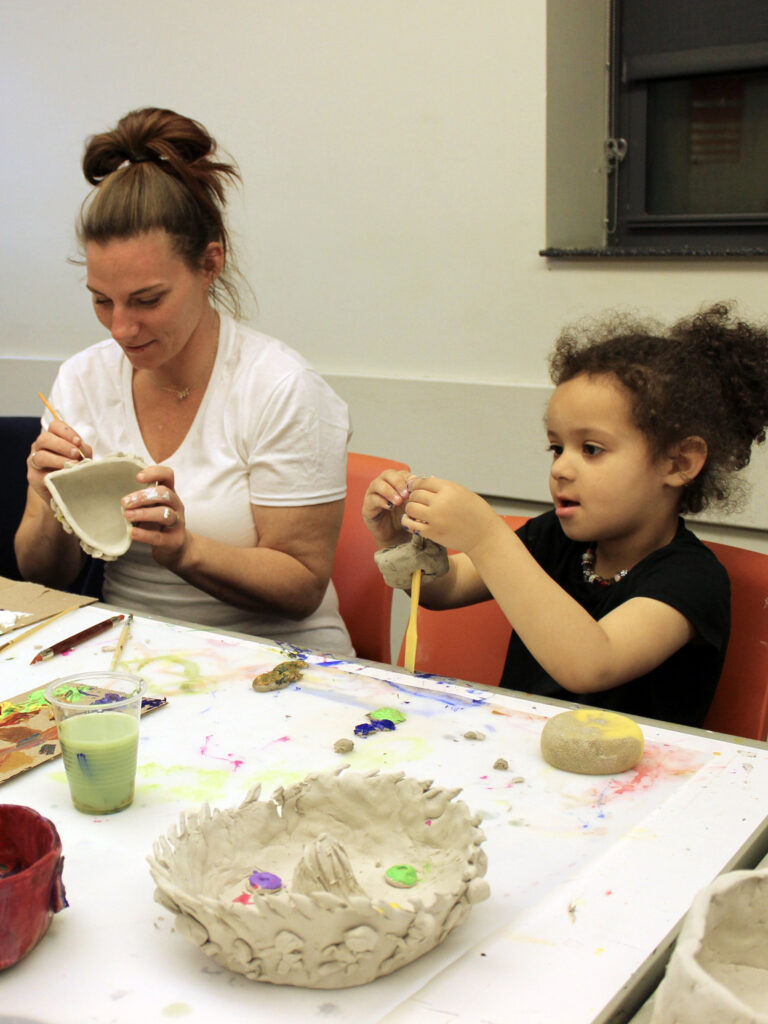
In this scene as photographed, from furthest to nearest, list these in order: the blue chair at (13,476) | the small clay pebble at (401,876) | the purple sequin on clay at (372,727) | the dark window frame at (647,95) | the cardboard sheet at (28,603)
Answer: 1. the dark window frame at (647,95)
2. the blue chair at (13,476)
3. the cardboard sheet at (28,603)
4. the purple sequin on clay at (372,727)
5. the small clay pebble at (401,876)

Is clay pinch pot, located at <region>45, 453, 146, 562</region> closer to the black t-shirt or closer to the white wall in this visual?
the black t-shirt

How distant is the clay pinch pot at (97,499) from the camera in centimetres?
145

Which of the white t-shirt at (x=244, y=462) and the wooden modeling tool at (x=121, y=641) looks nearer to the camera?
the wooden modeling tool at (x=121, y=641)

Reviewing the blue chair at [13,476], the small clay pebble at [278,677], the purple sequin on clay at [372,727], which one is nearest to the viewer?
the purple sequin on clay at [372,727]

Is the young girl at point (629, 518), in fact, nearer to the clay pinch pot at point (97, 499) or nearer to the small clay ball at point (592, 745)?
the small clay ball at point (592, 745)

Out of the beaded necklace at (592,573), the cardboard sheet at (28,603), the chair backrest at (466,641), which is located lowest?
the chair backrest at (466,641)

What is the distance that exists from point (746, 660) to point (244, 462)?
2.71 feet

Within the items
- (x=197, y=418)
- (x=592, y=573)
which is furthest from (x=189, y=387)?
(x=592, y=573)

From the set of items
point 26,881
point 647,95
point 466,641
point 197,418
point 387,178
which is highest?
point 647,95

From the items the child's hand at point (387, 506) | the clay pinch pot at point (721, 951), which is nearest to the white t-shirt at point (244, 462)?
the child's hand at point (387, 506)

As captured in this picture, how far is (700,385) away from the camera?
4.40ft

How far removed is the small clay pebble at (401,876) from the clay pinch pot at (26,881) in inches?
9.7

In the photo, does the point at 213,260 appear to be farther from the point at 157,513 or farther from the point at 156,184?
the point at 157,513

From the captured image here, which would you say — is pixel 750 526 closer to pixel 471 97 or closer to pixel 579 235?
pixel 579 235
